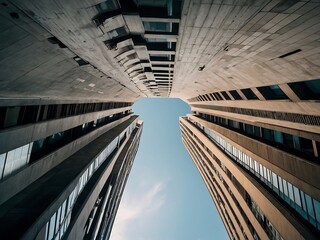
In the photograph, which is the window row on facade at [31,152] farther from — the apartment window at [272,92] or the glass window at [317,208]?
the glass window at [317,208]

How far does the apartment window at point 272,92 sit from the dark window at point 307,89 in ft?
7.69

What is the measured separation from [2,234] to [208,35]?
59.2 ft

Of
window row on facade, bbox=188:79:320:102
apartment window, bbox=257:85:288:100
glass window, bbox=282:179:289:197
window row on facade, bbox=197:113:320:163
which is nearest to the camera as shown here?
window row on facade, bbox=188:79:320:102

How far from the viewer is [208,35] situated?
1362 cm

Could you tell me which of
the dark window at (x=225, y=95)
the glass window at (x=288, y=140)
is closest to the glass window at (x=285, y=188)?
the glass window at (x=288, y=140)

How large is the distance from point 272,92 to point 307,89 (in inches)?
181

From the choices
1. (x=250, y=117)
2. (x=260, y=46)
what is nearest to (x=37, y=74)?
(x=260, y=46)

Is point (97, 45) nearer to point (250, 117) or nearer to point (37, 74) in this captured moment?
point (37, 74)

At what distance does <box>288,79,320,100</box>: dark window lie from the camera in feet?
48.2

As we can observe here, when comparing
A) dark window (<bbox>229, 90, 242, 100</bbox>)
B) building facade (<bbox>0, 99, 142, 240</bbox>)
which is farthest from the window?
dark window (<bbox>229, 90, 242, 100</bbox>)

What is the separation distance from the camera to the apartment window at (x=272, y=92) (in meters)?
18.8

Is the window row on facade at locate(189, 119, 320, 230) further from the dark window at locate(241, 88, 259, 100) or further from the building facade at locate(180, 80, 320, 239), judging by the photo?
the dark window at locate(241, 88, 259, 100)

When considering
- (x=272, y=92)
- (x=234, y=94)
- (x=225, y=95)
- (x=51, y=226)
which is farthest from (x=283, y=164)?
(x=51, y=226)

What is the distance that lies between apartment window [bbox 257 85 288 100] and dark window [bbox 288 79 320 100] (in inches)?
92.3
